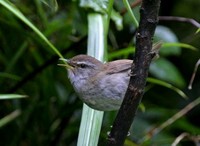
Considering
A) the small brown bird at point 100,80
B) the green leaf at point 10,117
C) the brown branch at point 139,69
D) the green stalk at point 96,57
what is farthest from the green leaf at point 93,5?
the brown branch at point 139,69

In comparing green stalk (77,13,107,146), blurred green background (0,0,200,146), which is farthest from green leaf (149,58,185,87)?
green stalk (77,13,107,146)

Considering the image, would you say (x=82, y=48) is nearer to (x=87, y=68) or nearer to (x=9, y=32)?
(x=9, y=32)

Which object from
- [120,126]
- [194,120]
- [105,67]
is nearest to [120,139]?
[120,126]

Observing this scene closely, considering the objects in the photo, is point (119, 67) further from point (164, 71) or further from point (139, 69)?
point (164, 71)

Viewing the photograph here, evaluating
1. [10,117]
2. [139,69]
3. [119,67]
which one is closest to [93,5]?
[119,67]

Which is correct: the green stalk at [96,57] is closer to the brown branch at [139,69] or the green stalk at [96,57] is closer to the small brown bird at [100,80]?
the small brown bird at [100,80]

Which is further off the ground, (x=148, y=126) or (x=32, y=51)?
(x=32, y=51)
